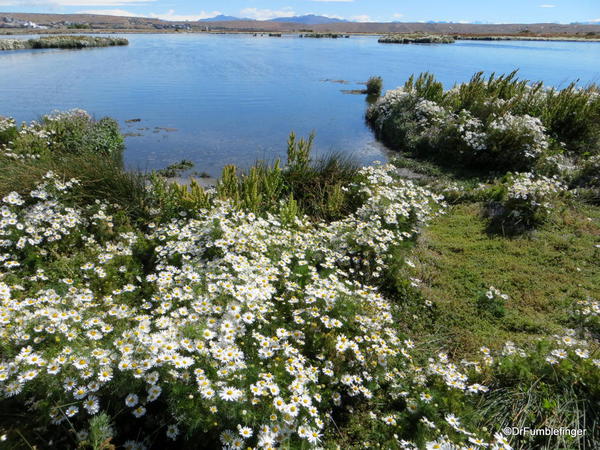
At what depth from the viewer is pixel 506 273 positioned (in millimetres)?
5516

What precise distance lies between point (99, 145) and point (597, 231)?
11.0m

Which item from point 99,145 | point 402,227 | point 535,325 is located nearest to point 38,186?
point 99,145

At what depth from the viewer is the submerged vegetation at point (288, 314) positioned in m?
2.47

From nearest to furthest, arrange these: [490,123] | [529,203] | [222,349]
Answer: [222,349] → [529,203] → [490,123]

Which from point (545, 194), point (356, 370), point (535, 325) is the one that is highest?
point (545, 194)

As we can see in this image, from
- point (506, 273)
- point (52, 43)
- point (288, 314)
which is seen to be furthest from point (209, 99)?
point (52, 43)

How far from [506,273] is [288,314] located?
3.79 meters

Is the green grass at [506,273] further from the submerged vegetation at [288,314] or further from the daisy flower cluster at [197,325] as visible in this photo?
the daisy flower cluster at [197,325]

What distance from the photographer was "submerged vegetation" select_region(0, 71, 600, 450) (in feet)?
8.12

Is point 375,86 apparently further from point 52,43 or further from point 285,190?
point 52,43

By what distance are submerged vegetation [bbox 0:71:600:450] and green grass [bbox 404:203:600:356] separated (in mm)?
30

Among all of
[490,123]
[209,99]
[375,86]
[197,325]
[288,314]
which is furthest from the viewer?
[375,86]

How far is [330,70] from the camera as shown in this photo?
31.4 metres

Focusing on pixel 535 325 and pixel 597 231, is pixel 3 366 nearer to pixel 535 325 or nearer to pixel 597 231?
pixel 535 325
